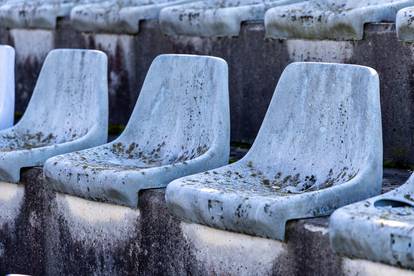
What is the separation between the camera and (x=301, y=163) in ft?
12.8

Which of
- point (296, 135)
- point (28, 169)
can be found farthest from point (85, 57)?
point (296, 135)

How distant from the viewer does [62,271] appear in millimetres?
4430

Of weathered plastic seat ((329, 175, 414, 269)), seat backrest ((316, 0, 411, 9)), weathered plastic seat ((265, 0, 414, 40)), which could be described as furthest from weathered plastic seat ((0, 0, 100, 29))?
weathered plastic seat ((329, 175, 414, 269))

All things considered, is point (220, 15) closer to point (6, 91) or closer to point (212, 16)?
point (212, 16)

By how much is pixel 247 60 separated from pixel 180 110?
74 centimetres

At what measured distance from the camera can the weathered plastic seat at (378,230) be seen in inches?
118

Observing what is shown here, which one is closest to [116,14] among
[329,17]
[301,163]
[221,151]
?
[329,17]

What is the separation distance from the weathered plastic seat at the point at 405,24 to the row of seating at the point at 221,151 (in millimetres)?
457

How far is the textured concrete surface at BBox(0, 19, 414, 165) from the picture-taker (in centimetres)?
438

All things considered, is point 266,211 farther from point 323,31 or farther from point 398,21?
point 323,31

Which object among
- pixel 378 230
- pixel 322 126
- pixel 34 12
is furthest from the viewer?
pixel 34 12

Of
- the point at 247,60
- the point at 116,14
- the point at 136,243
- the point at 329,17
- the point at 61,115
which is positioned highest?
the point at 329,17

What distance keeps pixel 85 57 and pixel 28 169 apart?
0.63 m

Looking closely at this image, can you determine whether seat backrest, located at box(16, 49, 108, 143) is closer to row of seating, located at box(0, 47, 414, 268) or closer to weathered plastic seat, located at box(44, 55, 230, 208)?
row of seating, located at box(0, 47, 414, 268)
